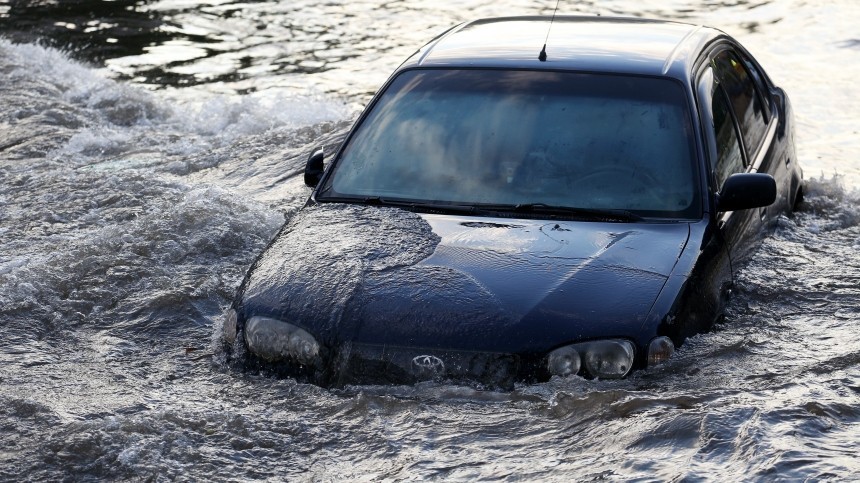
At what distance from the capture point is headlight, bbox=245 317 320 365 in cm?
481

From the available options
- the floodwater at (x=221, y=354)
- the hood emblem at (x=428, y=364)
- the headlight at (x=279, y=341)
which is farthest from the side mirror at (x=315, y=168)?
the hood emblem at (x=428, y=364)

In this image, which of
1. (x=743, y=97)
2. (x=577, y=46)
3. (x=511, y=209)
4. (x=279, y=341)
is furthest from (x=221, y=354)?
(x=743, y=97)

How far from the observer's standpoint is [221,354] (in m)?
5.37

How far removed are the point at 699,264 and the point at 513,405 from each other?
104cm

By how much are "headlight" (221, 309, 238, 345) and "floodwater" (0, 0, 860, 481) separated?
15cm

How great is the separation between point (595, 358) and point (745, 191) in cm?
123

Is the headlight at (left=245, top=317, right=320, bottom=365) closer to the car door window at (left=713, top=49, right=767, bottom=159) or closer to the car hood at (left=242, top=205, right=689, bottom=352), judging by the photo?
the car hood at (left=242, top=205, right=689, bottom=352)

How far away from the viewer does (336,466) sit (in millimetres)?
4488

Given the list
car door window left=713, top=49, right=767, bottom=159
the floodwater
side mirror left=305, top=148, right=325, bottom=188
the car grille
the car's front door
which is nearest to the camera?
the floodwater

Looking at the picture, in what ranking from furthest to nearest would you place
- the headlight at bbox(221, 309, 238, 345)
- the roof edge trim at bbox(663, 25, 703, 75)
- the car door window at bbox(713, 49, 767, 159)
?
the car door window at bbox(713, 49, 767, 159) → the roof edge trim at bbox(663, 25, 703, 75) → the headlight at bbox(221, 309, 238, 345)

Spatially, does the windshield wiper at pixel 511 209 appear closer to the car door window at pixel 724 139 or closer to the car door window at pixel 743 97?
the car door window at pixel 724 139

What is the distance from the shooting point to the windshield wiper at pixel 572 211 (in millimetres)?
5371

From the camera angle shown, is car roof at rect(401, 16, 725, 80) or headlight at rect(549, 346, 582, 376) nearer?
headlight at rect(549, 346, 582, 376)

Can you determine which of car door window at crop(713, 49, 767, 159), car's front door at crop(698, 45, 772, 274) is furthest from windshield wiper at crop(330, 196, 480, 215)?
car door window at crop(713, 49, 767, 159)
